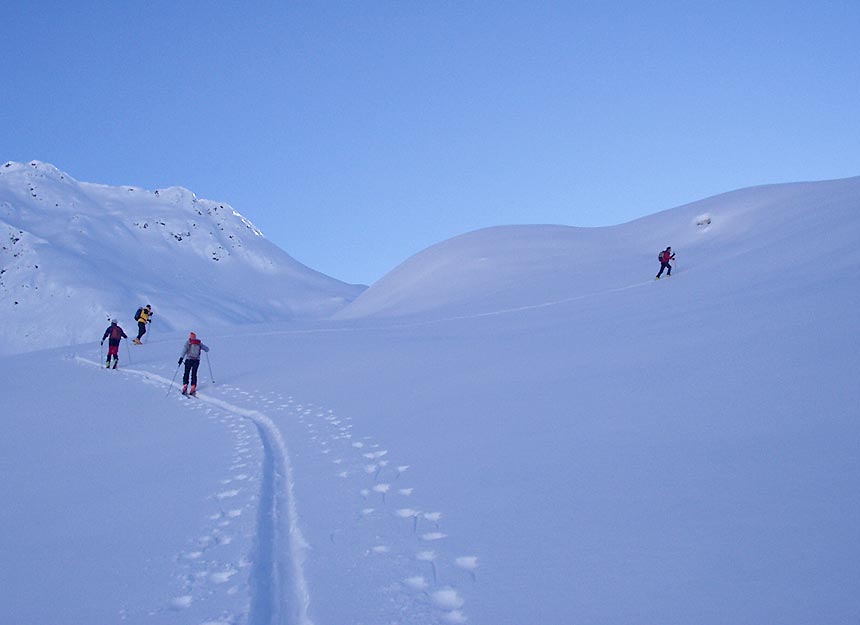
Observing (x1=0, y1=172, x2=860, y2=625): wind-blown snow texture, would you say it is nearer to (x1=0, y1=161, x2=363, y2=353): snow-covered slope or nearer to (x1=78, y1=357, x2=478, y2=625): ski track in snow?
(x1=78, y1=357, x2=478, y2=625): ski track in snow

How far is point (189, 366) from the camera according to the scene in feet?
45.9

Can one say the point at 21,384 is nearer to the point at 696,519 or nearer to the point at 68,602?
the point at 68,602

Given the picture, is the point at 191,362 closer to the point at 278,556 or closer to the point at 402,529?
the point at 278,556

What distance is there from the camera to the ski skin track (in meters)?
4.09

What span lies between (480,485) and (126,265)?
129862 mm

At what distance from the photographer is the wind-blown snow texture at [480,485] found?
13.1 ft

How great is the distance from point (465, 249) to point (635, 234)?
46.2 ft

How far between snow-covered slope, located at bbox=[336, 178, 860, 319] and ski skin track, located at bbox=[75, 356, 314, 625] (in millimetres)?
15304

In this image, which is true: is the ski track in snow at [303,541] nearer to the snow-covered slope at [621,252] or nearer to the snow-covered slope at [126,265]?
the snow-covered slope at [621,252]

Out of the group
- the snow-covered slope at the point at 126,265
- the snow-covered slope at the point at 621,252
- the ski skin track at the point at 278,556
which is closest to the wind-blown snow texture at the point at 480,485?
the ski skin track at the point at 278,556

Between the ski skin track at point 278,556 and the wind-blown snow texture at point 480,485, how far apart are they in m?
0.02

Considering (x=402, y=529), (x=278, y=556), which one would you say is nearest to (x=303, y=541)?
(x=278, y=556)

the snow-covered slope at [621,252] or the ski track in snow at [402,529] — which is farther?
the snow-covered slope at [621,252]

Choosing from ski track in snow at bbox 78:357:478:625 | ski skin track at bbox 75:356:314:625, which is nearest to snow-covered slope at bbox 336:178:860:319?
ski track in snow at bbox 78:357:478:625
